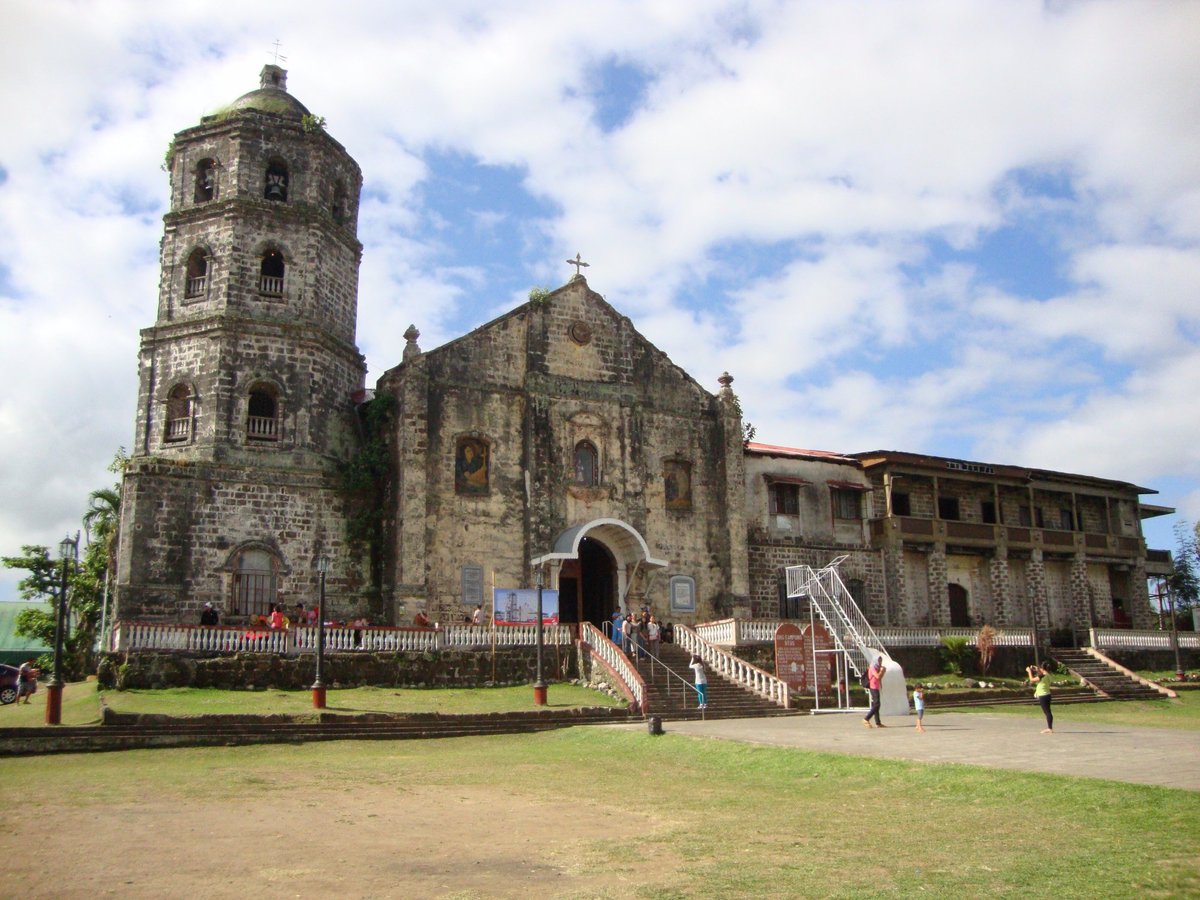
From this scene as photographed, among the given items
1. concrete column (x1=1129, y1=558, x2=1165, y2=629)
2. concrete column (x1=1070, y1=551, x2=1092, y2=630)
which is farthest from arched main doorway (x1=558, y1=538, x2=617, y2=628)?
concrete column (x1=1129, y1=558, x2=1165, y2=629)

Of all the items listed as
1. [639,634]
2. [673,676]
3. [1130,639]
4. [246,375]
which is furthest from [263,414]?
[1130,639]

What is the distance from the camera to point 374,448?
27609 mm

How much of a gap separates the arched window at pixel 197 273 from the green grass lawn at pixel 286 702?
1016 cm

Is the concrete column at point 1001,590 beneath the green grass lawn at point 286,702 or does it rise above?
above

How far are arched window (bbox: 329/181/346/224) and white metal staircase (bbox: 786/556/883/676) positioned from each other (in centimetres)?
1561

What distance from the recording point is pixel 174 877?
8.44 metres

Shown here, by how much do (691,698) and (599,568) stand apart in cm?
792

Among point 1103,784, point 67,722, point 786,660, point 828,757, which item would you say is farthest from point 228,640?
point 1103,784

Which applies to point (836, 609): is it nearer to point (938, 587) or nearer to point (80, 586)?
point (938, 587)

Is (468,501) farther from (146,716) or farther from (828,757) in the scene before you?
(828,757)

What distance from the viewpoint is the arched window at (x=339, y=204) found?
29.4 m

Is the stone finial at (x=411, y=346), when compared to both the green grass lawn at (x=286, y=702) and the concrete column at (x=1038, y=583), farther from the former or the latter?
the concrete column at (x=1038, y=583)

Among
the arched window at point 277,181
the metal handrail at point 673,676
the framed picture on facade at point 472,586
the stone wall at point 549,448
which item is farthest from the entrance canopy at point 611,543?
the arched window at point 277,181

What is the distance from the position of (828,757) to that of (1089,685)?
18093mm
